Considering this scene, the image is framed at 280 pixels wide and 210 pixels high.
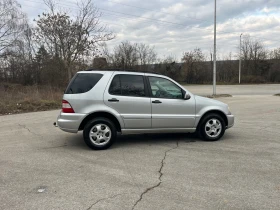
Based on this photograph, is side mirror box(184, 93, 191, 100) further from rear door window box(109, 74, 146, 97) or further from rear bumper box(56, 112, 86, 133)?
rear bumper box(56, 112, 86, 133)

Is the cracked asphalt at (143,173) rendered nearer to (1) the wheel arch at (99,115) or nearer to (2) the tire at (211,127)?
(2) the tire at (211,127)

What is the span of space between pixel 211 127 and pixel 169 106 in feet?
4.18

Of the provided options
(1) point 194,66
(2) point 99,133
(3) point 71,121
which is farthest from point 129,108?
(1) point 194,66

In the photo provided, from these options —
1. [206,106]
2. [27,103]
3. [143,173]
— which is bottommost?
[143,173]

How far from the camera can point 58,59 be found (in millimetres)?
32062

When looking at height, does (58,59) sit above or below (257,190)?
above

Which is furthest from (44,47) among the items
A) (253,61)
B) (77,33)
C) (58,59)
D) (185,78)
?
(253,61)

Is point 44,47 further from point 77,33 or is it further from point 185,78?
point 185,78

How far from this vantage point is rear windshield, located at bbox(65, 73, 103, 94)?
5887 millimetres

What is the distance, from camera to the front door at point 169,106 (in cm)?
620

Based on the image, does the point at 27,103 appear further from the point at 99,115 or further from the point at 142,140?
the point at 99,115

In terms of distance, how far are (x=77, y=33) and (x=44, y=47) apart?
520 cm

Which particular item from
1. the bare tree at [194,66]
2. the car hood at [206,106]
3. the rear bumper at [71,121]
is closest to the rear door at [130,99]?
the rear bumper at [71,121]

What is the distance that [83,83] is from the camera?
593cm
